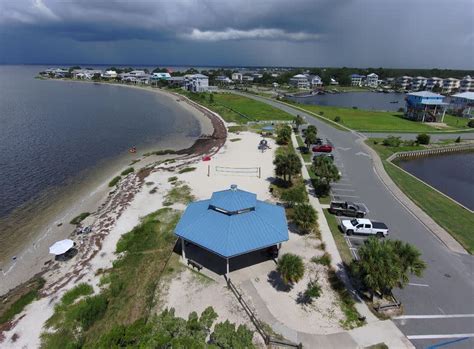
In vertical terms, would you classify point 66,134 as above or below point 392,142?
below

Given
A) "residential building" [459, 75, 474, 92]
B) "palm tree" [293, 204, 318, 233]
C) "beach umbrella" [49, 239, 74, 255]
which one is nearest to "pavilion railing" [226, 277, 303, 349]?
"palm tree" [293, 204, 318, 233]

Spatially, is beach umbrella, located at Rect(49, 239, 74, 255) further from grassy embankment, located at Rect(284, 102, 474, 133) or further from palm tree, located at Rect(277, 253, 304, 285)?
grassy embankment, located at Rect(284, 102, 474, 133)

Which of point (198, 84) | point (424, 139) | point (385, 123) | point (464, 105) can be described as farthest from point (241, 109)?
point (464, 105)

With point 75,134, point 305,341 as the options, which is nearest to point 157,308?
point 305,341

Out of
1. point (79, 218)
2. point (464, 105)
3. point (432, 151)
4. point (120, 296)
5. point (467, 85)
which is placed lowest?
point (79, 218)

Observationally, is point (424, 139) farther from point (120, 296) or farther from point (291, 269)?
point (120, 296)
